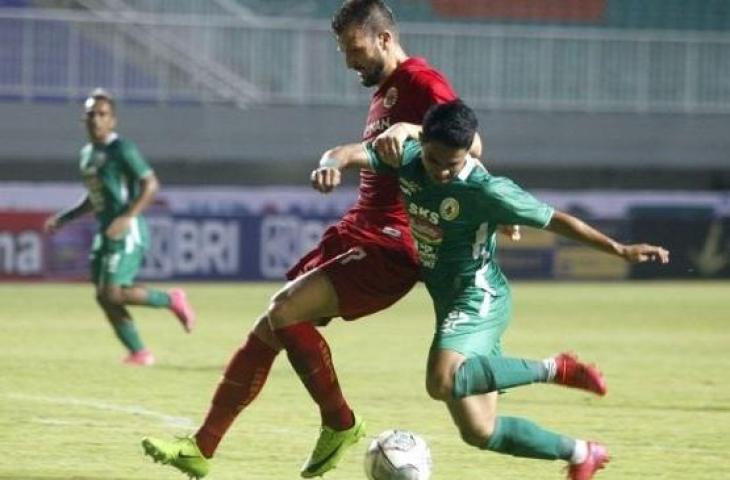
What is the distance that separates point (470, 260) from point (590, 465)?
986 millimetres

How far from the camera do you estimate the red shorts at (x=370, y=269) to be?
8.02m

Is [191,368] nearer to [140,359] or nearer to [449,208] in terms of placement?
[140,359]

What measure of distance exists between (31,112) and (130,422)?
1662cm

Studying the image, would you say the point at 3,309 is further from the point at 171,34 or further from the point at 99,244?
the point at 171,34

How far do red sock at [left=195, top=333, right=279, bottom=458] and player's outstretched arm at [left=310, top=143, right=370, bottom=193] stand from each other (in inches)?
40.3

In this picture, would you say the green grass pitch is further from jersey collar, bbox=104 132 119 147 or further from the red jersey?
jersey collar, bbox=104 132 119 147

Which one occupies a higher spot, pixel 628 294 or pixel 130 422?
pixel 130 422

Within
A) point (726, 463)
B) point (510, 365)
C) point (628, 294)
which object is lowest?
point (628, 294)

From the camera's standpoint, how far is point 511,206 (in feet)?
24.1

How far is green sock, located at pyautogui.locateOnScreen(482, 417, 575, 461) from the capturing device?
288 inches

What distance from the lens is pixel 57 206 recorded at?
79.5ft

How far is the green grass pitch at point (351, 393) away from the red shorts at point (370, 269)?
2.75 feet

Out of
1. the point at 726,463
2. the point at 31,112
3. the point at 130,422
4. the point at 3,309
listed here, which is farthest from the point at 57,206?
the point at 726,463

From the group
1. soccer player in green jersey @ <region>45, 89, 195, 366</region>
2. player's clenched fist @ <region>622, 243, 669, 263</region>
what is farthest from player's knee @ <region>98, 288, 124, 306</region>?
player's clenched fist @ <region>622, 243, 669, 263</region>
